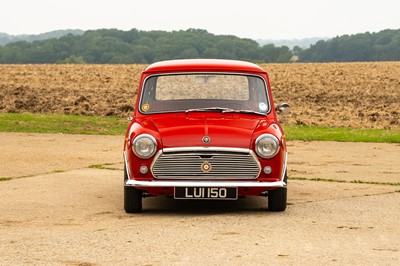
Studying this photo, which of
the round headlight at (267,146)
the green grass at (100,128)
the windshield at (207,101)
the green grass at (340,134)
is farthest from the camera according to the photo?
the green grass at (100,128)

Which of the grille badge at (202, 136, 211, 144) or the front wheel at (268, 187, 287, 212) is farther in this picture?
the front wheel at (268, 187, 287, 212)

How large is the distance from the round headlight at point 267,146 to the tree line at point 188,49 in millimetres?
81216

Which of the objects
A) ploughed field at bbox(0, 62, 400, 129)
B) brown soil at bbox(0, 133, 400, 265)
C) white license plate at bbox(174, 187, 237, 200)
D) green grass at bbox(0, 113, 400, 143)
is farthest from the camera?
ploughed field at bbox(0, 62, 400, 129)

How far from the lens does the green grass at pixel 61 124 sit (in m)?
22.2

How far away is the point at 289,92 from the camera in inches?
1464

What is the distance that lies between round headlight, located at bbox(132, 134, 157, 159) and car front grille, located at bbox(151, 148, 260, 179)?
99mm

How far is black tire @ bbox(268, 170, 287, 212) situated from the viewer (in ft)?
31.0

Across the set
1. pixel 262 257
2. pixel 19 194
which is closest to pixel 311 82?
pixel 19 194

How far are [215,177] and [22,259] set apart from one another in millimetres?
2790

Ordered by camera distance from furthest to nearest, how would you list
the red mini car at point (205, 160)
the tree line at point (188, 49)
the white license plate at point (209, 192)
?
the tree line at point (188, 49), the red mini car at point (205, 160), the white license plate at point (209, 192)

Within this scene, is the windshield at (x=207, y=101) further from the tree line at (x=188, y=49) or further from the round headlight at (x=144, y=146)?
the tree line at (x=188, y=49)

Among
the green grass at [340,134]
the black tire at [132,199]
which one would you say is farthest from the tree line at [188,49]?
the black tire at [132,199]

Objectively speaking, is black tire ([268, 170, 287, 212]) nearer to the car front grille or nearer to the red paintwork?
the red paintwork

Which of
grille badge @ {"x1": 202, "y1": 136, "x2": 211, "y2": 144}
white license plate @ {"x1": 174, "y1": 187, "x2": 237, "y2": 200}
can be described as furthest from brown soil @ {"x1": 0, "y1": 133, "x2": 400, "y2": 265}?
grille badge @ {"x1": 202, "y1": 136, "x2": 211, "y2": 144}
